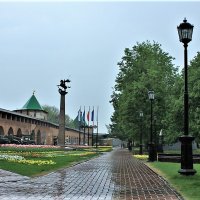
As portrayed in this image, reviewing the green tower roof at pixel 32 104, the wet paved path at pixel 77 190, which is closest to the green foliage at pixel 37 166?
the wet paved path at pixel 77 190

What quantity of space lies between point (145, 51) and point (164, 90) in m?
7.61

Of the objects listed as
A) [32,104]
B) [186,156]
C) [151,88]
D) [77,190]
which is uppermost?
[32,104]

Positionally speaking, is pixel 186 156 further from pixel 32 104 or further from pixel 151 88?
pixel 32 104

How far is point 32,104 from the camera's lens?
12081cm

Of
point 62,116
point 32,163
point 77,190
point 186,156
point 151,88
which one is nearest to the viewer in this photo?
point 77,190

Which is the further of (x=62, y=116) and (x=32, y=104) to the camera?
(x=32, y=104)

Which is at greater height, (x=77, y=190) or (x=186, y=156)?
(x=186, y=156)

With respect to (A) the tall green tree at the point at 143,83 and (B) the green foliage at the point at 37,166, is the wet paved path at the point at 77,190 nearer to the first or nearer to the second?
(B) the green foliage at the point at 37,166

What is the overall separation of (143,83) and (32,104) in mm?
80928

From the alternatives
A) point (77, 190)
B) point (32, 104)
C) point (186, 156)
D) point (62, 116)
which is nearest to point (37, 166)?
point (186, 156)

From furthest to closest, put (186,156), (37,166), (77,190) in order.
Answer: (37,166) → (186,156) → (77,190)

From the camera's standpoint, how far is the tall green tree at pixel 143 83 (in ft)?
144

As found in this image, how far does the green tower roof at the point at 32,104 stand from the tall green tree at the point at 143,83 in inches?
2661

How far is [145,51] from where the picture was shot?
50.7m
